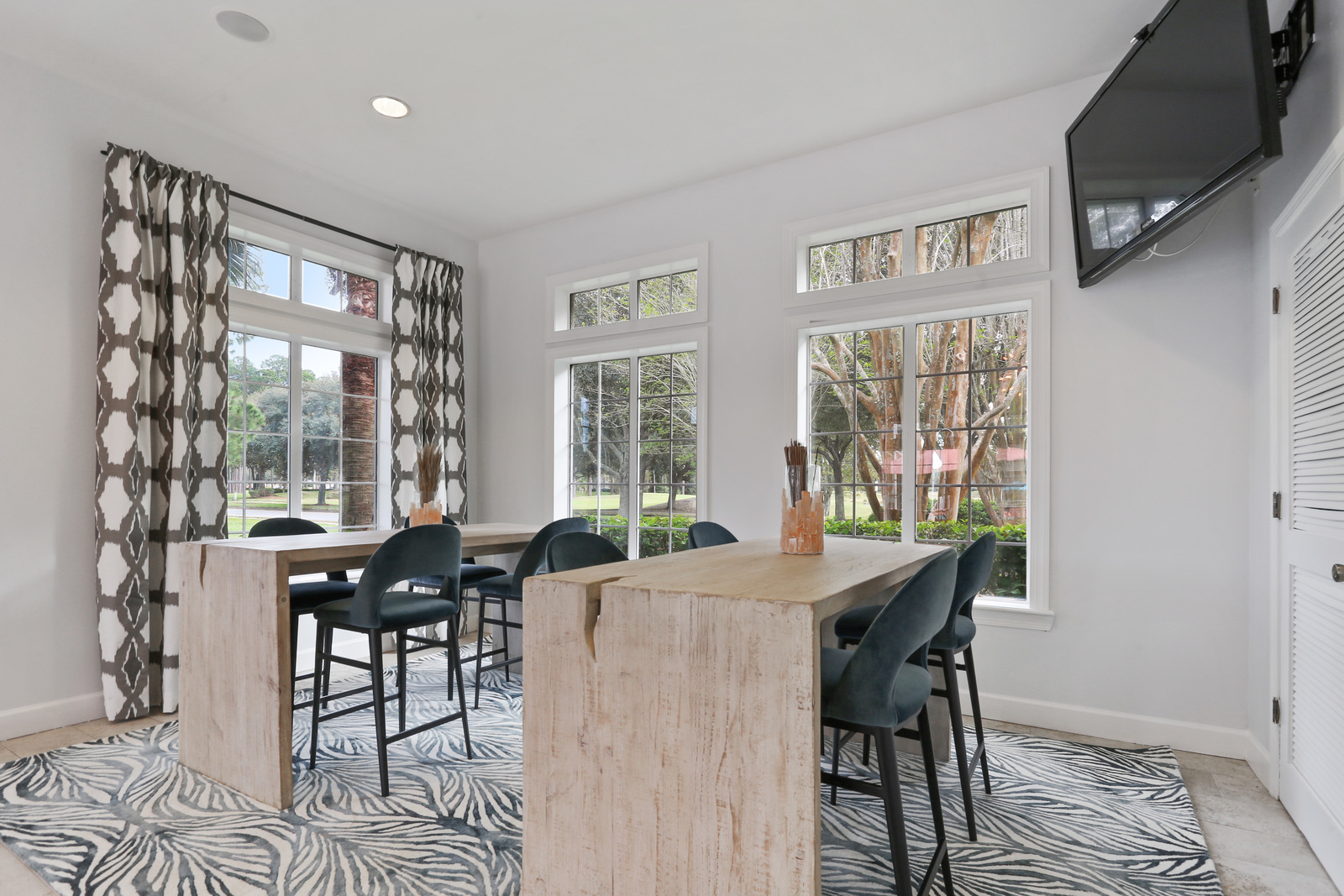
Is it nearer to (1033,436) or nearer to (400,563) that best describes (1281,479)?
(1033,436)

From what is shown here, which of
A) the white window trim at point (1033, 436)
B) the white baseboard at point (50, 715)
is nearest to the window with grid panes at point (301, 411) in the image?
the white baseboard at point (50, 715)

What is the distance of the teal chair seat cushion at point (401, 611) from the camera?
2.53 meters

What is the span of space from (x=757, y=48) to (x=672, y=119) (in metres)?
Result: 0.68

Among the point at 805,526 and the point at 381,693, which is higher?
the point at 805,526

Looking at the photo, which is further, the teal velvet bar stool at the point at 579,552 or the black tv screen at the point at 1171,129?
the teal velvet bar stool at the point at 579,552

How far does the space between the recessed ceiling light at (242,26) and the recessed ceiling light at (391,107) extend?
56 centimetres

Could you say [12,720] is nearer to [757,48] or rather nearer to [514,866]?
[514,866]

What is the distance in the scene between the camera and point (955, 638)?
7.02 ft

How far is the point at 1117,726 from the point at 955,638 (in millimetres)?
1538

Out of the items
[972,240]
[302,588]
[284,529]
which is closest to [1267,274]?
[972,240]

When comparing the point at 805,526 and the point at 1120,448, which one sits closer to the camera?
the point at 805,526

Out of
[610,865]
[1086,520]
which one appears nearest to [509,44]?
[610,865]

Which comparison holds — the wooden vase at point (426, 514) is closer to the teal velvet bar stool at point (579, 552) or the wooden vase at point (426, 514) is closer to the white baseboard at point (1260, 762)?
the teal velvet bar stool at point (579, 552)

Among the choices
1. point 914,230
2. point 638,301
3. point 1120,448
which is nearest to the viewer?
point 1120,448
